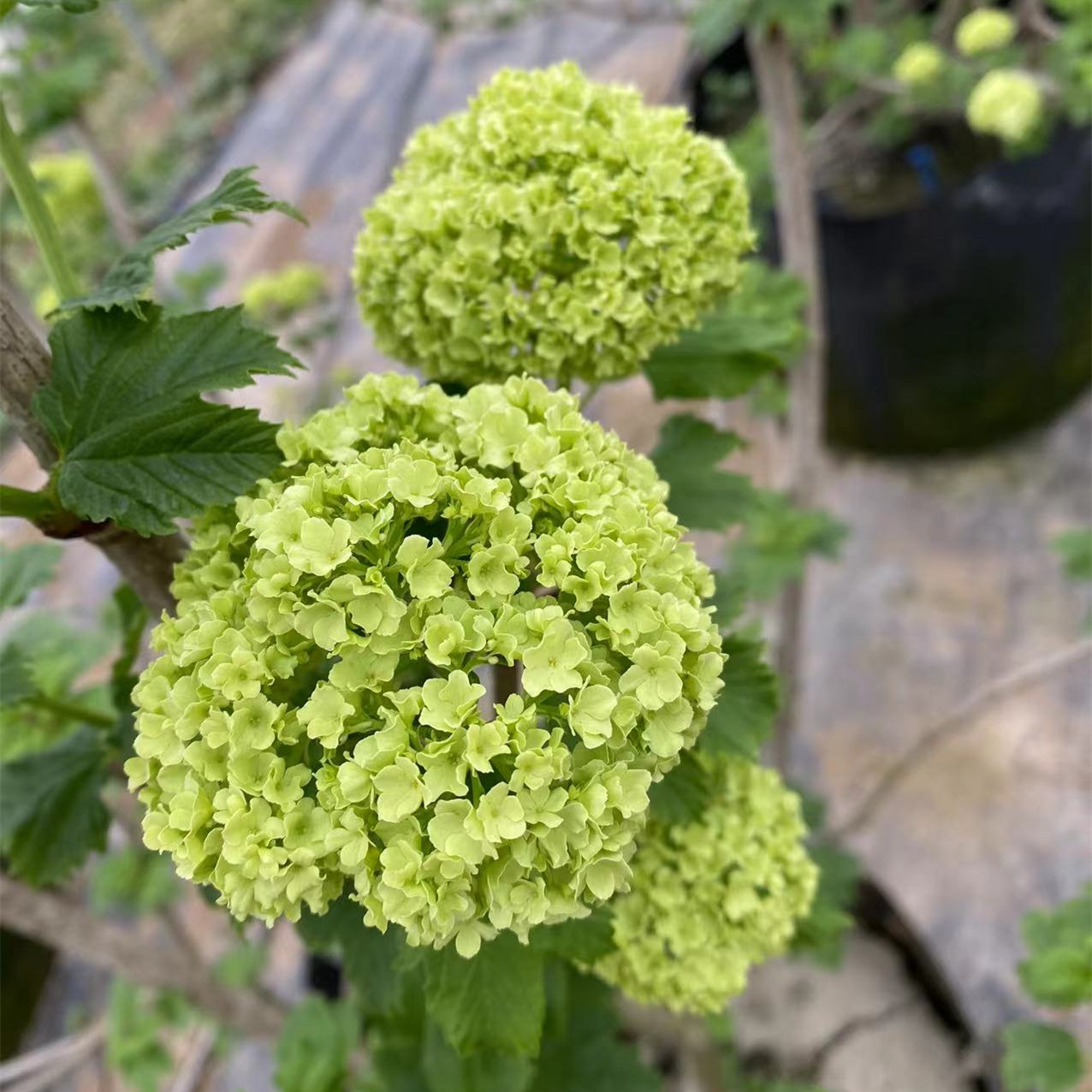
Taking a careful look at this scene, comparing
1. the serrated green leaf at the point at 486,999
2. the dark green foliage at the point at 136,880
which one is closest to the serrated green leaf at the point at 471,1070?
the serrated green leaf at the point at 486,999

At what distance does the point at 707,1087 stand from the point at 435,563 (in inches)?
43.6

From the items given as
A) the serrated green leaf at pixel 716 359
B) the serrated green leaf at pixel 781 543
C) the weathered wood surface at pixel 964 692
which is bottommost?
the weathered wood surface at pixel 964 692

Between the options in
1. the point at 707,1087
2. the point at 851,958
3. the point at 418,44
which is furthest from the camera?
the point at 418,44

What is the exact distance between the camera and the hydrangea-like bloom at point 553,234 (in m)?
0.71

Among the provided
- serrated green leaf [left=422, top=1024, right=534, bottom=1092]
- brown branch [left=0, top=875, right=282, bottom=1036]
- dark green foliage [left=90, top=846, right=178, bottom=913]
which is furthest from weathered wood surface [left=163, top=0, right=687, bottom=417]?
serrated green leaf [left=422, top=1024, right=534, bottom=1092]

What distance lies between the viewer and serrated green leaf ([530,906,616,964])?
2.11 feet

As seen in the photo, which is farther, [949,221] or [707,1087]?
[949,221]

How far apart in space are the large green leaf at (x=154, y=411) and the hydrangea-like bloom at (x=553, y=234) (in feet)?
0.55

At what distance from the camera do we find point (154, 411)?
0.60 m

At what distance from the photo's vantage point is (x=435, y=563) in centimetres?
53

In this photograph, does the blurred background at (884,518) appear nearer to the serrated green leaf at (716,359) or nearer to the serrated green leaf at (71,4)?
the serrated green leaf at (716,359)

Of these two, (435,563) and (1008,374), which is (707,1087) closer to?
(435,563)

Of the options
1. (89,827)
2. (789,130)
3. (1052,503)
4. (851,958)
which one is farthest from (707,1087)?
(1052,503)

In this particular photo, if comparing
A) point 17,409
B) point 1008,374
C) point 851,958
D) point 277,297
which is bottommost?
point 851,958
